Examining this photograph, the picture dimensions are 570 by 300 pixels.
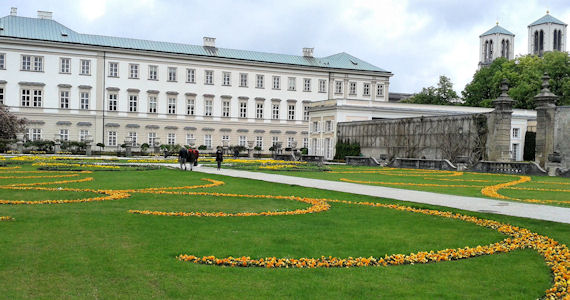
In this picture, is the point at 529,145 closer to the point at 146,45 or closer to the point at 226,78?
the point at 226,78

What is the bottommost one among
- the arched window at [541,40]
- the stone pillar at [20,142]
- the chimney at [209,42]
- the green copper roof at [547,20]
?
the stone pillar at [20,142]

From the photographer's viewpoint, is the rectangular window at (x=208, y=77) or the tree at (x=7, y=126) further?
the rectangular window at (x=208, y=77)

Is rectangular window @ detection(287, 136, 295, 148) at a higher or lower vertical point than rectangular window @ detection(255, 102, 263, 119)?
lower

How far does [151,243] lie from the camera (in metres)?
8.48

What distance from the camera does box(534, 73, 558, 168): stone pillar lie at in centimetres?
3164

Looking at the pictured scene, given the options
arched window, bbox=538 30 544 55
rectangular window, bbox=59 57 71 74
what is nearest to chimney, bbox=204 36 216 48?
rectangular window, bbox=59 57 71 74

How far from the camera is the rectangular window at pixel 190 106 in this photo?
69.1m

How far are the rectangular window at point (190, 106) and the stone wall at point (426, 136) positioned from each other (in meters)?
24.1

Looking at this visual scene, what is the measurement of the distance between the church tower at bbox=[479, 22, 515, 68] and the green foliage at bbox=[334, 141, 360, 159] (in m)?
88.3

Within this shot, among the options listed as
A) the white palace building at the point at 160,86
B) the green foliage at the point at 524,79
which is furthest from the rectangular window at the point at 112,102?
the green foliage at the point at 524,79

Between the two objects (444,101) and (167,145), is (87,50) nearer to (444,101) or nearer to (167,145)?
(167,145)

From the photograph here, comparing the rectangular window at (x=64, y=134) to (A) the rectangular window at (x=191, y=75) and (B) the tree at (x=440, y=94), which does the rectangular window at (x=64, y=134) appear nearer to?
(A) the rectangular window at (x=191, y=75)

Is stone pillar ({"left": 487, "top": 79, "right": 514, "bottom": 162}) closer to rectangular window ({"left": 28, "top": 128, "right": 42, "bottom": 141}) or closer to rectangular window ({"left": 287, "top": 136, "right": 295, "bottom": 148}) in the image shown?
rectangular window ({"left": 287, "top": 136, "right": 295, "bottom": 148})

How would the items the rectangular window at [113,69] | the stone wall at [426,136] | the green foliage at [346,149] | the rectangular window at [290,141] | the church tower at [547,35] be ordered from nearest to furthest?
the stone wall at [426,136]
the green foliage at [346,149]
the rectangular window at [113,69]
the rectangular window at [290,141]
the church tower at [547,35]
